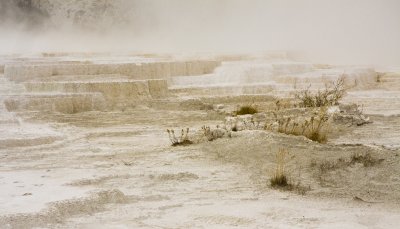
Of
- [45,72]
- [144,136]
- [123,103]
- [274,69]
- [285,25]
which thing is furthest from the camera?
[285,25]

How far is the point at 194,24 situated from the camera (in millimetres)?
35000

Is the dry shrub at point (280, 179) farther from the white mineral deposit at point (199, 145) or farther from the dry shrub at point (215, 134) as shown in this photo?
the dry shrub at point (215, 134)

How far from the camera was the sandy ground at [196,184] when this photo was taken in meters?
4.99

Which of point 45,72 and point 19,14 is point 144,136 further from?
point 19,14

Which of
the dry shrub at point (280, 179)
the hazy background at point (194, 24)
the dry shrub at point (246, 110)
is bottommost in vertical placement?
the dry shrub at point (246, 110)

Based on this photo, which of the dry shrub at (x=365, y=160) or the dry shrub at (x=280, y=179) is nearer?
the dry shrub at (x=280, y=179)

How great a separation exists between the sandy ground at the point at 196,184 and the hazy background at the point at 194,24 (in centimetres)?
2178

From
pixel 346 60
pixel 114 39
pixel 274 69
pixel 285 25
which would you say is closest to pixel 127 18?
pixel 114 39

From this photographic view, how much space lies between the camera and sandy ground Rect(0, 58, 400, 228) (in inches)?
Result: 197

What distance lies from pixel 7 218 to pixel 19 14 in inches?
1208

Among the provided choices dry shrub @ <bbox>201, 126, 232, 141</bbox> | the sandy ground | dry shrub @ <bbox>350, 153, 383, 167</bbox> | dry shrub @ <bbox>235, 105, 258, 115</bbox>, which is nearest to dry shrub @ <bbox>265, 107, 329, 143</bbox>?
the sandy ground

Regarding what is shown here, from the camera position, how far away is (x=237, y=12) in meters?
35.1

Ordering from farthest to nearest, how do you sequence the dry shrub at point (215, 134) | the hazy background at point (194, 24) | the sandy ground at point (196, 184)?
the hazy background at point (194, 24)
the dry shrub at point (215, 134)
the sandy ground at point (196, 184)

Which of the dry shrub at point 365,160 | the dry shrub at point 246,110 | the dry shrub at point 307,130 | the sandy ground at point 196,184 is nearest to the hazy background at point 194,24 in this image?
the dry shrub at point 246,110
